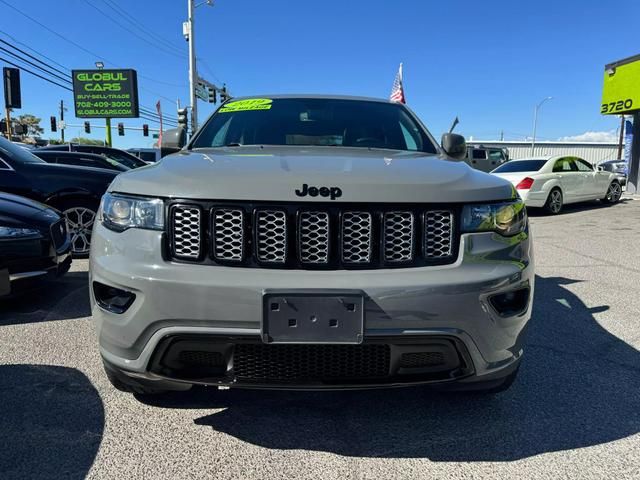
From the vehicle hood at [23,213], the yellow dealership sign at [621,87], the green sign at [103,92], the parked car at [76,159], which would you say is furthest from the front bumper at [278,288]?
the green sign at [103,92]

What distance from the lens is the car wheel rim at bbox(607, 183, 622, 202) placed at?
47.3ft

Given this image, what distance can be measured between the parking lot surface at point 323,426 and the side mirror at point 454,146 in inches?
54.0

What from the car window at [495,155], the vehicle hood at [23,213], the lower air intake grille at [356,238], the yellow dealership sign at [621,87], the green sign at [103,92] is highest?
the green sign at [103,92]

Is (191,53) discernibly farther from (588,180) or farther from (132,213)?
(132,213)

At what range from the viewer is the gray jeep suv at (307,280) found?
187cm

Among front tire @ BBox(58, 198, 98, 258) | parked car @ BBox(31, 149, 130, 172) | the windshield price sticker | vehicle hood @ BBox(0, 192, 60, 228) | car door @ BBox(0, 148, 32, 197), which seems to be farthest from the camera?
parked car @ BBox(31, 149, 130, 172)

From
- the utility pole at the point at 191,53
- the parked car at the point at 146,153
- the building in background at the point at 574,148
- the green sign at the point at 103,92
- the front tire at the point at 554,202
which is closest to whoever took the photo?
the front tire at the point at 554,202

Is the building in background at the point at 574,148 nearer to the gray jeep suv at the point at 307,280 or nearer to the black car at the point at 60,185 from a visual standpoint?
the black car at the point at 60,185

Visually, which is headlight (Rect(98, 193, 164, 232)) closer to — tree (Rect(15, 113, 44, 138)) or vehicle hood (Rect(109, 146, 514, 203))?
vehicle hood (Rect(109, 146, 514, 203))

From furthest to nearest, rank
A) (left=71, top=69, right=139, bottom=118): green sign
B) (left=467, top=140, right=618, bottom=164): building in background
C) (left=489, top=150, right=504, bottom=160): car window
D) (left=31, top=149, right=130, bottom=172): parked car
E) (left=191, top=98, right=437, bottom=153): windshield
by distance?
(left=467, top=140, right=618, bottom=164): building in background < (left=71, top=69, right=139, bottom=118): green sign < (left=489, top=150, right=504, bottom=160): car window < (left=31, top=149, right=130, bottom=172): parked car < (left=191, top=98, right=437, bottom=153): windshield

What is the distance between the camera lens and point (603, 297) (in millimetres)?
4660

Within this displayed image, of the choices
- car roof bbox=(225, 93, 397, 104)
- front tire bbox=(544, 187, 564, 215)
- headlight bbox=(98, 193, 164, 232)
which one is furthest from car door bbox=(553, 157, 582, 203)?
headlight bbox=(98, 193, 164, 232)

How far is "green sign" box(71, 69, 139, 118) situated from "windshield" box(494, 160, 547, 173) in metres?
25.3

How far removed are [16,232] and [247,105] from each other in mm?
2033
